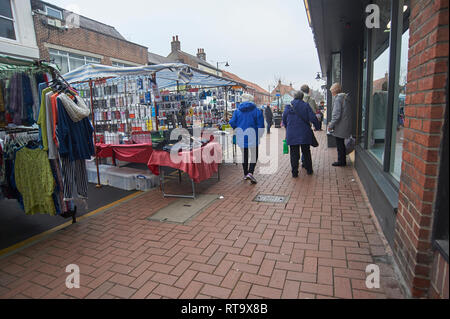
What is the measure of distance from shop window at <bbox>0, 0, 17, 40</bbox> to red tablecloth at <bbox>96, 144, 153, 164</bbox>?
9031 mm

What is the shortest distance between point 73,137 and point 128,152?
1862mm

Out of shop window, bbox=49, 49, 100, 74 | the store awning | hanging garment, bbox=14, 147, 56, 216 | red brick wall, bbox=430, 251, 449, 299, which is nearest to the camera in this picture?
red brick wall, bbox=430, 251, 449, 299

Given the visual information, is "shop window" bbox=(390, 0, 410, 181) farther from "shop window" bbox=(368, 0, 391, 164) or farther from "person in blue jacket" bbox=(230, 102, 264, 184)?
"person in blue jacket" bbox=(230, 102, 264, 184)

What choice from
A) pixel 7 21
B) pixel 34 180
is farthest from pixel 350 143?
pixel 7 21

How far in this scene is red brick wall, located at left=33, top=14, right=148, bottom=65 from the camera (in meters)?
12.5

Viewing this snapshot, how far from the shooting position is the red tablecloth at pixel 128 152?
5.13 m

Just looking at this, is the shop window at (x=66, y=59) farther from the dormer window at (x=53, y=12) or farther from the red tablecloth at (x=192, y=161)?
the red tablecloth at (x=192, y=161)

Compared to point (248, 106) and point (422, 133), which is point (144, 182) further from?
point (422, 133)

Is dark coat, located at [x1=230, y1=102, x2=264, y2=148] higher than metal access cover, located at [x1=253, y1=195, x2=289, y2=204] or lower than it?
higher

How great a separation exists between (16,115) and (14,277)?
233cm

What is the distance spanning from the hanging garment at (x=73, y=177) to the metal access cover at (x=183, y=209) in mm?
1010

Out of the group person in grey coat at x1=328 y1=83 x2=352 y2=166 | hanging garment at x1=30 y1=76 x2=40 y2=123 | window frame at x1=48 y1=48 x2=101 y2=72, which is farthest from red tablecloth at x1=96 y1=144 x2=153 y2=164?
window frame at x1=48 y1=48 x2=101 y2=72

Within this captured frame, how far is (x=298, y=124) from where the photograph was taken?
5449 millimetres
